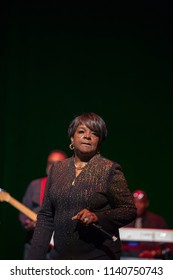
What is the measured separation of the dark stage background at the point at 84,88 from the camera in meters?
6.06

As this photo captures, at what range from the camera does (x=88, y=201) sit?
9.57 ft

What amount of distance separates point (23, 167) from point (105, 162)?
10.9ft

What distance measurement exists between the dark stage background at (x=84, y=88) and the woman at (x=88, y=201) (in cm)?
307

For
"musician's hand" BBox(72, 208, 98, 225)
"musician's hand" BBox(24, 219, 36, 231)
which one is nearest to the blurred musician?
"musician's hand" BBox(24, 219, 36, 231)

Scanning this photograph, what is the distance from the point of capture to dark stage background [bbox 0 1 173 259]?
6059 mm

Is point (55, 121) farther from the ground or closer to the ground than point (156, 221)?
farther from the ground

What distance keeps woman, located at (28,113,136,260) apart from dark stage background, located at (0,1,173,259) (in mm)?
3073

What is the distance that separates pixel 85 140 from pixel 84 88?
332 cm

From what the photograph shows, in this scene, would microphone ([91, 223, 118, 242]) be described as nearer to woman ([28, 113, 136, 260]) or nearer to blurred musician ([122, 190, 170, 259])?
woman ([28, 113, 136, 260])

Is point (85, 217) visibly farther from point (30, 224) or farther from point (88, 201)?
point (30, 224)

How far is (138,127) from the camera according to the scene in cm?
637

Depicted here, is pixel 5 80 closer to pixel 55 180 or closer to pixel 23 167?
pixel 23 167

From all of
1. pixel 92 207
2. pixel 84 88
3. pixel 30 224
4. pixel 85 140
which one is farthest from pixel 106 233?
pixel 84 88
